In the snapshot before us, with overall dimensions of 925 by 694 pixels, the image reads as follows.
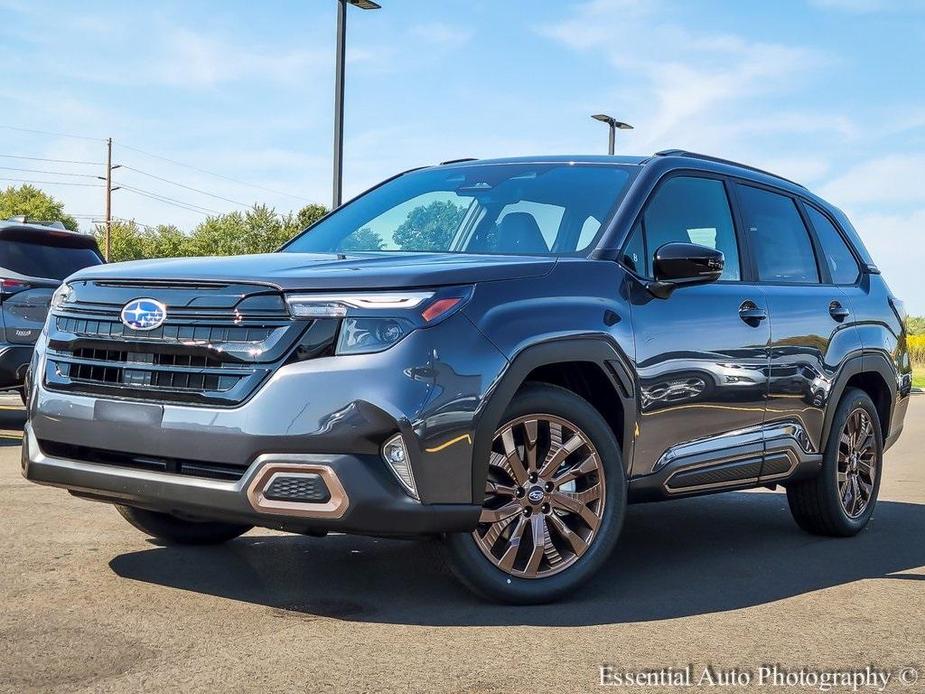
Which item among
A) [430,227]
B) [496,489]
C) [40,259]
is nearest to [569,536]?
[496,489]

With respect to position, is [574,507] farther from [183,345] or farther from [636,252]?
[183,345]

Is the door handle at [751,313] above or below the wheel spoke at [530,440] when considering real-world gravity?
above

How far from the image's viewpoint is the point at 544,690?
367 cm

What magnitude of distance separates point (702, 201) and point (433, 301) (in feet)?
7.41

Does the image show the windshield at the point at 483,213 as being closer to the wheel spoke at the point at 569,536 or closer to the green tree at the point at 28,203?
the wheel spoke at the point at 569,536

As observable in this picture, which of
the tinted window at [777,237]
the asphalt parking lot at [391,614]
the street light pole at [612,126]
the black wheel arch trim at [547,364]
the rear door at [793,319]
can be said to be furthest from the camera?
the street light pole at [612,126]

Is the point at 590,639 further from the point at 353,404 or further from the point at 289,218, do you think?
the point at 289,218

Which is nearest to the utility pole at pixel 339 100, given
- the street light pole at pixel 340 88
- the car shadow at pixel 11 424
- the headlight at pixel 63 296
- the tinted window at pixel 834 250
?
the street light pole at pixel 340 88

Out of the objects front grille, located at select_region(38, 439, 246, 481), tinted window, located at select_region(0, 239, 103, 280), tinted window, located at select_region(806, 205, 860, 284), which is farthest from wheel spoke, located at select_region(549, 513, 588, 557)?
tinted window, located at select_region(0, 239, 103, 280)

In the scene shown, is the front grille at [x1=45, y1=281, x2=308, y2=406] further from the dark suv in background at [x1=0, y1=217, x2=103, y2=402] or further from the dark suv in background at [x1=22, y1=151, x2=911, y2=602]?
the dark suv in background at [x1=0, y1=217, x2=103, y2=402]

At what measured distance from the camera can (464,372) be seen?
436 cm

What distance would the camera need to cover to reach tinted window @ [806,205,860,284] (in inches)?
280

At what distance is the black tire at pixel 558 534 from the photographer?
4.57 m

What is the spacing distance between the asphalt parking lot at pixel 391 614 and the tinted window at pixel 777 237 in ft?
4.76
